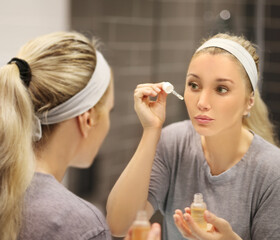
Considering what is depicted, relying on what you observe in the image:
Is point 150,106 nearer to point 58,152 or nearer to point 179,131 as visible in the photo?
point 179,131

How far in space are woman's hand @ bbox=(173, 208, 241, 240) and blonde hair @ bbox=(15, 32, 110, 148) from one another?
13.0 inches

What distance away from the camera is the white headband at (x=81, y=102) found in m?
0.95

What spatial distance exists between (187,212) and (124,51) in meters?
1.27

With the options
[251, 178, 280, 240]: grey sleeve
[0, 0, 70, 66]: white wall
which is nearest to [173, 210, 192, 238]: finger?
[251, 178, 280, 240]: grey sleeve

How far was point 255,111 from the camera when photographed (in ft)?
3.05

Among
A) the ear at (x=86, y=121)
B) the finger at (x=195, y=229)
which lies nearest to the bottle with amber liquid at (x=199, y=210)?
the finger at (x=195, y=229)

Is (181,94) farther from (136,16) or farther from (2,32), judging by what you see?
(136,16)

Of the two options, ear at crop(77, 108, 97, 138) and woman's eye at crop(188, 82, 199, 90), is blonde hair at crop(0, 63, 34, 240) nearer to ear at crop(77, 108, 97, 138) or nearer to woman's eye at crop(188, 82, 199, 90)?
ear at crop(77, 108, 97, 138)

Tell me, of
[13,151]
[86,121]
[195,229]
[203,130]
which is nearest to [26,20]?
[86,121]

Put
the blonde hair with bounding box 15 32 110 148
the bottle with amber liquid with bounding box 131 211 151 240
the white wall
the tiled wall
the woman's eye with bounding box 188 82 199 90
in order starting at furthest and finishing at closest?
the tiled wall → the white wall → the blonde hair with bounding box 15 32 110 148 → the woman's eye with bounding box 188 82 199 90 → the bottle with amber liquid with bounding box 131 211 151 240

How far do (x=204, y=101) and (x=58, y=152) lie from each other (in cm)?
32

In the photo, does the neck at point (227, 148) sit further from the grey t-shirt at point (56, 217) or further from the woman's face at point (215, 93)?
the grey t-shirt at point (56, 217)

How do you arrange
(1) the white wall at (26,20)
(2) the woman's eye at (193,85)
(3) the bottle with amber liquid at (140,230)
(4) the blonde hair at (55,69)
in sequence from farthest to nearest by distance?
1. (1) the white wall at (26,20)
2. (4) the blonde hair at (55,69)
3. (2) the woman's eye at (193,85)
4. (3) the bottle with amber liquid at (140,230)

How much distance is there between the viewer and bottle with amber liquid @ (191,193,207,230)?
2.58ft
